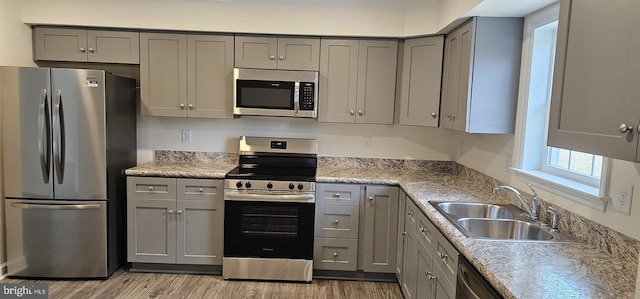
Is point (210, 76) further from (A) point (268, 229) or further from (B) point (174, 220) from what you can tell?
(A) point (268, 229)

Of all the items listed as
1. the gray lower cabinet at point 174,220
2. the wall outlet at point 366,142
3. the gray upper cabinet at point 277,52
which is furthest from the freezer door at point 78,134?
the wall outlet at point 366,142

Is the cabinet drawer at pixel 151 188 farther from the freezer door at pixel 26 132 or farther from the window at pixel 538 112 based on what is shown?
the window at pixel 538 112

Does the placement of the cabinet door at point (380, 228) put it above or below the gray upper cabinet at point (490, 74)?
below

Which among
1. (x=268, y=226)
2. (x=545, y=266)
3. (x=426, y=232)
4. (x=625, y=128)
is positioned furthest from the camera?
(x=268, y=226)

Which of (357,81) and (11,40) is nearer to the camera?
(11,40)

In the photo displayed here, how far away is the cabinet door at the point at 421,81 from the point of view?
3146 mm

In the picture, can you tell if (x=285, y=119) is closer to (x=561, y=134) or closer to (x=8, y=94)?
(x=8, y=94)

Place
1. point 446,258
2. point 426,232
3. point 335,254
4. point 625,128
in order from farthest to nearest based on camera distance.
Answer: point 335,254
point 426,232
point 446,258
point 625,128

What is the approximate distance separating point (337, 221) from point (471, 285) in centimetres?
176

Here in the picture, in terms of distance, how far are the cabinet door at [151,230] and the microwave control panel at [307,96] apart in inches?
53.5

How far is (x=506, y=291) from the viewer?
127 cm

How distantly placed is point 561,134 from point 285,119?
2.65 metres

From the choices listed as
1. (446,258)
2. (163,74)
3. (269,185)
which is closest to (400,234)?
(269,185)

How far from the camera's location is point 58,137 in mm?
2965
